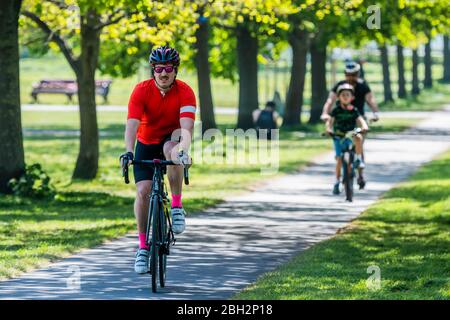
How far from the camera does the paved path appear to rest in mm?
11672

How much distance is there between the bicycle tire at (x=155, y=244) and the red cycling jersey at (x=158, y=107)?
0.57 m

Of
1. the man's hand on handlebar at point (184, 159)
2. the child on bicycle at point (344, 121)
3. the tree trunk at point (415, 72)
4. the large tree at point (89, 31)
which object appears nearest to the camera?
the man's hand on handlebar at point (184, 159)

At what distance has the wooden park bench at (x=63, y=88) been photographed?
64.2 m

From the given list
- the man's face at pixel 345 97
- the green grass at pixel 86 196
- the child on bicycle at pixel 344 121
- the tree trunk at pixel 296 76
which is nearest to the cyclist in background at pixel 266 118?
the green grass at pixel 86 196

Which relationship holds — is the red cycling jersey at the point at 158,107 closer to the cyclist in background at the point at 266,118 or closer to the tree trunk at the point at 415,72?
the cyclist in background at the point at 266,118

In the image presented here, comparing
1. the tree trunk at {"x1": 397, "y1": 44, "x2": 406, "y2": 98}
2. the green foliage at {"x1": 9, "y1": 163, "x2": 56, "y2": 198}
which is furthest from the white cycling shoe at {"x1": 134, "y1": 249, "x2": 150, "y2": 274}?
the tree trunk at {"x1": 397, "y1": 44, "x2": 406, "y2": 98}

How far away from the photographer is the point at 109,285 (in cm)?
1189

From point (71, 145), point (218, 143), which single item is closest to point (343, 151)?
point (218, 143)

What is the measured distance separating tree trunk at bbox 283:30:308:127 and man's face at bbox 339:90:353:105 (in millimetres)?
21588

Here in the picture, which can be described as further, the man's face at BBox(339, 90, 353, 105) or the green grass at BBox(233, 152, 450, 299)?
the man's face at BBox(339, 90, 353, 105)

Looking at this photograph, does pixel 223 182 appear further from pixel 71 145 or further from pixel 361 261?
pixel 71 145

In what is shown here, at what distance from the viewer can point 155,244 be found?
11414 millimetres

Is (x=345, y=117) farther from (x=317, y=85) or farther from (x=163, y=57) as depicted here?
(x=317, y=85)

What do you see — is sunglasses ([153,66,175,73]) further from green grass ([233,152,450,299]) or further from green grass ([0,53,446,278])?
green grass ([0,53,446,278])
